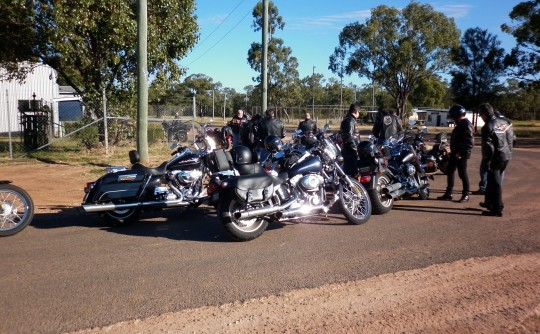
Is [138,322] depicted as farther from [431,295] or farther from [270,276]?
[431,295]

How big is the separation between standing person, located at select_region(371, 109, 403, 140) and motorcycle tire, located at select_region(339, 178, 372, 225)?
4118 mm

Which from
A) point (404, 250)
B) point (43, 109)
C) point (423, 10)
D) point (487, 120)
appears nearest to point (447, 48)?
point (423, 10)

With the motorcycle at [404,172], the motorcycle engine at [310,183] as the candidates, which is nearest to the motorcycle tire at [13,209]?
the motorcycle engine at [310,183]

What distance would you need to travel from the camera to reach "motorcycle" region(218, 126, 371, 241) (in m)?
6.28

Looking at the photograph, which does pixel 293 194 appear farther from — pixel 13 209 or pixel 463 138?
pixel 463 138

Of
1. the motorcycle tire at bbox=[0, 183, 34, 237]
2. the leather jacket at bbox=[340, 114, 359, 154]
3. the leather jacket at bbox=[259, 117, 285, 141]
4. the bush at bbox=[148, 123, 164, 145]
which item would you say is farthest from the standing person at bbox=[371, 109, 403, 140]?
the bush at bbox=[148, 123, 164, 145]

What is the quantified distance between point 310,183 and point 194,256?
78.8 inches

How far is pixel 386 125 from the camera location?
37.0 feet

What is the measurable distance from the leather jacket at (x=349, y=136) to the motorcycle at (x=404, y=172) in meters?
0.70

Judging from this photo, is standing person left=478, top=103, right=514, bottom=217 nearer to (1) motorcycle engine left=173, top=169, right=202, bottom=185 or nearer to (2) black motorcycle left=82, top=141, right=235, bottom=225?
(2) black motorcycle left=82, top=141, right=235, bottom=225

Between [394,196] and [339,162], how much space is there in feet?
4.34

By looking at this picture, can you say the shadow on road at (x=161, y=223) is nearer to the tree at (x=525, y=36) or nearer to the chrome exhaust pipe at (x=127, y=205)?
the chrome exhaust pipe at (x=127, y=205)

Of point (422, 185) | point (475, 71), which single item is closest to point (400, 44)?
point (475, 71)

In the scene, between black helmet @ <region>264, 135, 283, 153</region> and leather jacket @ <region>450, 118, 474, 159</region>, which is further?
leather jacket @ <region>450, 118, 474, 159</region>
